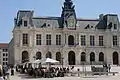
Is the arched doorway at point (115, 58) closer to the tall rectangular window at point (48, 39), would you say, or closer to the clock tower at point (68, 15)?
the clock tower at point (68, 15)

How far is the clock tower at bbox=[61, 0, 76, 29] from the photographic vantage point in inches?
2623

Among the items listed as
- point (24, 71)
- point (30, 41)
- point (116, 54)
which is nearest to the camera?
point (24, 71)

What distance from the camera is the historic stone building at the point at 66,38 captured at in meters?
64.2

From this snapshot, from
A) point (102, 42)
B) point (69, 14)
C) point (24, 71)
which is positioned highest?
point (69, 14)

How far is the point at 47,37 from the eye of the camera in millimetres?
65312

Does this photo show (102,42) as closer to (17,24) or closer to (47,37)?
(47,37)

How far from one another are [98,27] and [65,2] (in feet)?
28.4

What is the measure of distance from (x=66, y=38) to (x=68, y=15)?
509cm

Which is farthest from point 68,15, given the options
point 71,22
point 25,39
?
point 25,39

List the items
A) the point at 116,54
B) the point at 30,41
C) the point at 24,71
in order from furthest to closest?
the point at 116,54 < the point at 30,41 < the point at 24,71

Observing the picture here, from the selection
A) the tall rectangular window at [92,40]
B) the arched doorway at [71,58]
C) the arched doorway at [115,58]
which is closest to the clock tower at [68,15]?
the tall rectangular window at [92,40]

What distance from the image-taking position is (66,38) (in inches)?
2586

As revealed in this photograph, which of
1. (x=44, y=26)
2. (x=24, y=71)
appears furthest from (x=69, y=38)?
(x=24, y=71)

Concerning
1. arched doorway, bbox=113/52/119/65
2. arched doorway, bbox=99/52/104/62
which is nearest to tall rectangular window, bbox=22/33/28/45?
arched doorway, bbox=99/52/104/62
